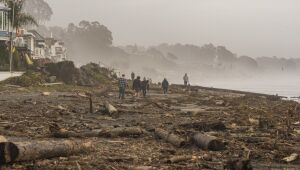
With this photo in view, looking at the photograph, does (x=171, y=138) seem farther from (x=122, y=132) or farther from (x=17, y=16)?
(x=17, y=16)

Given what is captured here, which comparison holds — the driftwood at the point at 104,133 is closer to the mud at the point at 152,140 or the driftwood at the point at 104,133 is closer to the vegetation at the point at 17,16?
the mud at the point at 152,140

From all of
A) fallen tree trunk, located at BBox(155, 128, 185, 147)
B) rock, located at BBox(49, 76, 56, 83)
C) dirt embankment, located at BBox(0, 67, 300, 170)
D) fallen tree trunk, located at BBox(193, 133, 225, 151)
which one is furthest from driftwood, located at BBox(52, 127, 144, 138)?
rock, located at BBox(49, 76, 56, 83)

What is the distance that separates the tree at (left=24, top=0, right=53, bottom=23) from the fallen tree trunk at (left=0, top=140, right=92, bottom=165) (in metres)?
184

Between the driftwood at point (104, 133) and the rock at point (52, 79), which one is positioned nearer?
the driftwood at point (104, 133)

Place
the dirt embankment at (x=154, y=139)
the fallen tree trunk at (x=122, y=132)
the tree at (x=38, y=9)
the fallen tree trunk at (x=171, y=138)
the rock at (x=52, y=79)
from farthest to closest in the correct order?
the tree at (x=38, y=9) → the rock at (x=52, y=79) → the fallen tree trunk at (x=122, y=132) → the fallen tree trunk at (x=171, y=138) → the dirt embankment at (x=154, y=139)

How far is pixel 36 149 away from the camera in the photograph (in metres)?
9.50

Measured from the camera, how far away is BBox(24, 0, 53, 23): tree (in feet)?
620

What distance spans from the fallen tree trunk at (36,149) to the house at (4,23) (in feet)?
145

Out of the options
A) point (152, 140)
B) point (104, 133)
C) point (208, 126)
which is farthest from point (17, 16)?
point (152, 140)

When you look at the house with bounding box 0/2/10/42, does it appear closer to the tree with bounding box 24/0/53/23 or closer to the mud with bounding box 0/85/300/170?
the mud with bounding box 0/85/300/170

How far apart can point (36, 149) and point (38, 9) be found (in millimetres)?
192395

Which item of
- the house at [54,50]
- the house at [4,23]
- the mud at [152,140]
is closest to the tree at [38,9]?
the house at [54,50]

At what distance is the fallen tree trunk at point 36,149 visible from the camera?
8.86m

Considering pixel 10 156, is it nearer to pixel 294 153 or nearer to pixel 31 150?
pixel 31 150
